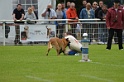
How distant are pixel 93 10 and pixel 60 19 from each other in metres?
1.88

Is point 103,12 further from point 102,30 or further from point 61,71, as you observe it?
point 61,71

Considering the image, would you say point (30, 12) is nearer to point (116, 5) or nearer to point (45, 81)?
point (116, 5)

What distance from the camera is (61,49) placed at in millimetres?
20797

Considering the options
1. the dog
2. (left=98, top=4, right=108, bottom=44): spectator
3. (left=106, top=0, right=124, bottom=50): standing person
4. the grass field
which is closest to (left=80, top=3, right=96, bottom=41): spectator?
(left=98, top=4, right=108, bottom=44): spectator

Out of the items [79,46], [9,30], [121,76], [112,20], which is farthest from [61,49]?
[9,30]

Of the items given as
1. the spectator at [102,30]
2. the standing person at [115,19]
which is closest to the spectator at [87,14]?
the spectator at [102,30]

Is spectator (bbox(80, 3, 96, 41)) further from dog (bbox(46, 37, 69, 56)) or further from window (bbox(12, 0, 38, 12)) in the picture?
dog (bbox(46, 37, 69, 56))

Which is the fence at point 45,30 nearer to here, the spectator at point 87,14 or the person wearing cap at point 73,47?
the spectator at point 87,14

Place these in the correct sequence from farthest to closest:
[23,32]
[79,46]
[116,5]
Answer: [23,32]
[116,5]
[79,46]

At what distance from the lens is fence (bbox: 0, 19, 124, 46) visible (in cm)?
2970

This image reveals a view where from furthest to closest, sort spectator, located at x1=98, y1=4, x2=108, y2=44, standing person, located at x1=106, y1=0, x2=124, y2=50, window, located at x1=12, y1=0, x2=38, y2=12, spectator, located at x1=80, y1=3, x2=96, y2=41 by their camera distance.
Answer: window, located at x1=12, y1=0, x2=38, y2=12, spectator, located at x1=80, y1=3, x2=96, y2=41, spectator, located at x1=98, y1=4, x2=108, y2=44, standing person, located at x1=106, y1=0, x2=124, y2=50

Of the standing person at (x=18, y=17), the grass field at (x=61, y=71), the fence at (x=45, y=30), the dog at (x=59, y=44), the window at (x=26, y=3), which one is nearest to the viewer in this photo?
the grass field at (x=61, y=71)

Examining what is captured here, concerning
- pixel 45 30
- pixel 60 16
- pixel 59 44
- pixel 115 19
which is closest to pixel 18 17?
pixel 45 30

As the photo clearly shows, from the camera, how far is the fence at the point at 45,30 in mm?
29703
